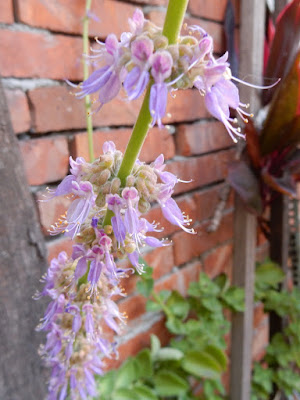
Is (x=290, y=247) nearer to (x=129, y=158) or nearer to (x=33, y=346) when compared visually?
(x=33, y=346)

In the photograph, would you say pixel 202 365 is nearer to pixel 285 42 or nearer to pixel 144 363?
pixel 144 363

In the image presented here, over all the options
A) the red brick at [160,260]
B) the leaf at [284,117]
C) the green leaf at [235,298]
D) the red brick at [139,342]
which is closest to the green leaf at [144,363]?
the red brick at [139,342]

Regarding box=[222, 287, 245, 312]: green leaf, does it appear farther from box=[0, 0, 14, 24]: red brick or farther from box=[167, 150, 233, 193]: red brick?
box=[0, 0, 14, 24]: red brick

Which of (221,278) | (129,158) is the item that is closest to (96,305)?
(129,158)

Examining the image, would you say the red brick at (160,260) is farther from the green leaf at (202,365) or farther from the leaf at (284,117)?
the leaf at (284,117)

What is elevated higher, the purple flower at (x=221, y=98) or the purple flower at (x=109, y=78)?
the purple flower at (x=109, y=78)
